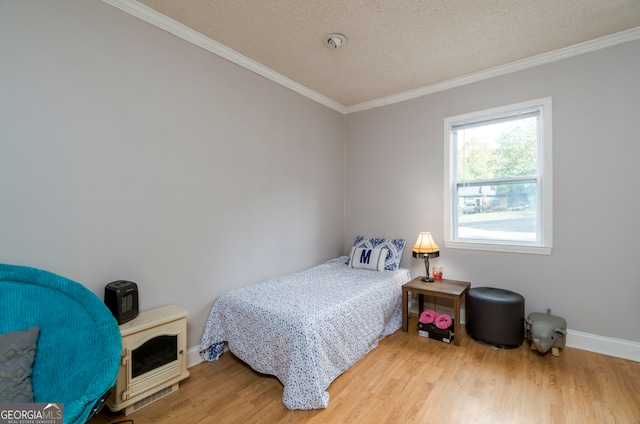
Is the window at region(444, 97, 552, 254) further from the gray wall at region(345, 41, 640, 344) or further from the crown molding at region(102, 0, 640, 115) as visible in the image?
the crown molding at region(102, 0, 640, 115)

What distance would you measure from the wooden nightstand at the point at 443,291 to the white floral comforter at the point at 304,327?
0.11 metres

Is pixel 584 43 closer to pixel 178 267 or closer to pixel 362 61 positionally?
pixel 362 61

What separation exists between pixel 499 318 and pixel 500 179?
1406 mm

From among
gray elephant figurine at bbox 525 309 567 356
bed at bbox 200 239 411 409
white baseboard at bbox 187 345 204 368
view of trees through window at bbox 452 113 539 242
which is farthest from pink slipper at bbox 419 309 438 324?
white baseboard at bbox 187 345 204 368

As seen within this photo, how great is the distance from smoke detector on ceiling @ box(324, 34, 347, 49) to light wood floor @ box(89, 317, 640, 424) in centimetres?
273

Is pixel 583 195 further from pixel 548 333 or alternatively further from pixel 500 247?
pixel 548 333

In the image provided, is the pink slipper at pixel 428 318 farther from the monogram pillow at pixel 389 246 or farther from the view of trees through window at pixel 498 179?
the view of trees through window at pixel 498 179

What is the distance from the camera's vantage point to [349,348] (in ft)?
7.54

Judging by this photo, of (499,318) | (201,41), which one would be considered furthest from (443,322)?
(201,41)

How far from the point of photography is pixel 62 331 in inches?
56.6

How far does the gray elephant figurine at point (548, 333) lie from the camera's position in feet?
7.90

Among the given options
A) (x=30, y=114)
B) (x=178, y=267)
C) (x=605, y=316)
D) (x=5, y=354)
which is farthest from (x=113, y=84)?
(x=605, y=316)

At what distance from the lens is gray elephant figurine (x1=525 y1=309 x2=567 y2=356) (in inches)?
94.8

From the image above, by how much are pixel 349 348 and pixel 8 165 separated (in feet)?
8.15
